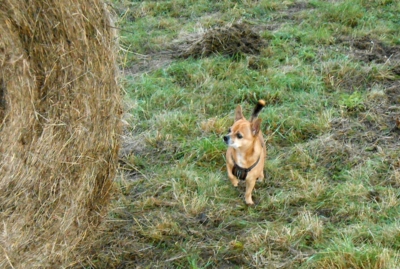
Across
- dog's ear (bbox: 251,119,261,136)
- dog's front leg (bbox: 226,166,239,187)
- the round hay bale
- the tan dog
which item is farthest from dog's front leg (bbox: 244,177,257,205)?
the round hay bale

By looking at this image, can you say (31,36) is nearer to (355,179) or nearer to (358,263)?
(358,263)

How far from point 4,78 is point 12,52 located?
0.18 m

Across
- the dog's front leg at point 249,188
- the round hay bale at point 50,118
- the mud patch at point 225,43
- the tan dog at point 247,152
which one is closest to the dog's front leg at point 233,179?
the tan dog at point 247,152

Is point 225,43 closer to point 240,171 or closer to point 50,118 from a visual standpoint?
point 240,171

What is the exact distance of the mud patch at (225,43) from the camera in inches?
284

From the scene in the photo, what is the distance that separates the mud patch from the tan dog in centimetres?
243

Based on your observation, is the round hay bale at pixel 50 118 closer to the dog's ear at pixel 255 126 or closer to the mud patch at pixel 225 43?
the dog's ear at pixel 255 126

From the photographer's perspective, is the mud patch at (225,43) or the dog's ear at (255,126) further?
the mud patch at (225,43)

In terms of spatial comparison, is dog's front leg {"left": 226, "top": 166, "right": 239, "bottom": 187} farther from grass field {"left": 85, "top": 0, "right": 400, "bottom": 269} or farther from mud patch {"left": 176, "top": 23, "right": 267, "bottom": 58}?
mud patch {"left": 176, "top": 23, "right": 267, "bottom": 58}

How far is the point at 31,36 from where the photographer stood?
11.7 feet

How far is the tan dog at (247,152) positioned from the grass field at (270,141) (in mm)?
183

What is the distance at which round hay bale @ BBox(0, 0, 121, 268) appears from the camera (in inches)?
141

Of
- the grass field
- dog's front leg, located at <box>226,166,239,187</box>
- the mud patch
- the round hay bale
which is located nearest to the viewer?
the round hay bale

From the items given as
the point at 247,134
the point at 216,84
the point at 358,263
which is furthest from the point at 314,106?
the point at 358,263
